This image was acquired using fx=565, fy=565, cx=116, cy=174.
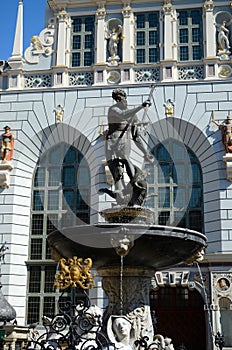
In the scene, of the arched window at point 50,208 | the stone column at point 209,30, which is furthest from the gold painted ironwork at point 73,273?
the stone column at point 209,30

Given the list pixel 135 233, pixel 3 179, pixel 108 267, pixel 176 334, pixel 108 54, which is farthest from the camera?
pixel 108 54

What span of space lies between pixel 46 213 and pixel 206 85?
8.35 m

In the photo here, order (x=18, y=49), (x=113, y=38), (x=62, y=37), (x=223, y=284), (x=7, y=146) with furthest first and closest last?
(x=62, y=37)
(x=18, y=49)
(x=113, y=38)
(x=7, y=146)
(x=223, y=284)

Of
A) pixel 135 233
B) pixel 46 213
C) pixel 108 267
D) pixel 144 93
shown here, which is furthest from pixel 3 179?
pixel 135 233

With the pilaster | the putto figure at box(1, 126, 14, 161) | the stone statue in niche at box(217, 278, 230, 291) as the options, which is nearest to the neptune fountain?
the stone statue in niche at box(217, 278, 230, 291)

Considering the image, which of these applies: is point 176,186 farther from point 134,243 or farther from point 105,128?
point 134,243

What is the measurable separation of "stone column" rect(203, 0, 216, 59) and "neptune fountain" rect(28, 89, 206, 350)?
40.8 ft

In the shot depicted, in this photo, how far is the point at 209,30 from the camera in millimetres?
23781

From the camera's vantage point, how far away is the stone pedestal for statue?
22594mm

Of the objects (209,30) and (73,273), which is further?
(209,30)

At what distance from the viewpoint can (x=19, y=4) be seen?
1004 inches

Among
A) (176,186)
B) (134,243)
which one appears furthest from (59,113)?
(134,243)

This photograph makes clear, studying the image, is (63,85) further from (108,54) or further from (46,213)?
(46,213)

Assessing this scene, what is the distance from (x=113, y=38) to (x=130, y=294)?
607 inches
